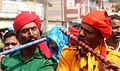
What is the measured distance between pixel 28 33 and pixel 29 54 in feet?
0.72

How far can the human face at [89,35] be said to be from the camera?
152 inches

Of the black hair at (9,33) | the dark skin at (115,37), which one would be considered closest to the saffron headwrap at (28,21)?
the black hair at (9,33)

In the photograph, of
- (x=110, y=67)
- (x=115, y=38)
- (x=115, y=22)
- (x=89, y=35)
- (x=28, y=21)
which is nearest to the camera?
(x=110, y=67)

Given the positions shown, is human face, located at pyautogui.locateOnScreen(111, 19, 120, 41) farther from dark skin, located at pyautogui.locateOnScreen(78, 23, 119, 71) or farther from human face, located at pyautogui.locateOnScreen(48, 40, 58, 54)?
dark skin, located at pyautogui.locateOnScreen(78, 23, 119, 71)

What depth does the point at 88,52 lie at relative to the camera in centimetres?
388

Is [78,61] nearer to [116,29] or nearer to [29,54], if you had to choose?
[29,54]

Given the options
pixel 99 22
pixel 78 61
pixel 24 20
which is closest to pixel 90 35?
pixel 99 22

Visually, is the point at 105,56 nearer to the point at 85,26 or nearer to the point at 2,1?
the point at 85,26

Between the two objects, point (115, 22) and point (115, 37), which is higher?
point (115, 22)

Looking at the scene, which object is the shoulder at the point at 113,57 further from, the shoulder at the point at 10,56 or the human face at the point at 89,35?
the shoulder at the point at 10,56

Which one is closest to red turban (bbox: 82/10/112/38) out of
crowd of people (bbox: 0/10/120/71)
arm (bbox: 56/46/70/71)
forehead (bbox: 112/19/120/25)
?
crowd of people (bbox: 0/10/120/71)

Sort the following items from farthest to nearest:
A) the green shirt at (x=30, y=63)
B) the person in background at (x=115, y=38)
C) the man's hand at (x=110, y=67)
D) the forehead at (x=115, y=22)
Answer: the forehead at (x=115, y=22), the person in background at (x=115, y=38), the green shirt at (x=30, y=63), the man's hand at (x=110, y=67)

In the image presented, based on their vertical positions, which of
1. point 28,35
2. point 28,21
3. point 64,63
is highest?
point 28,21

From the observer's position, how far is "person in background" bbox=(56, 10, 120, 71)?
3.86m
